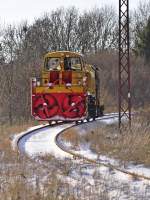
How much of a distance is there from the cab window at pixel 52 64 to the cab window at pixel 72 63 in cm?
43

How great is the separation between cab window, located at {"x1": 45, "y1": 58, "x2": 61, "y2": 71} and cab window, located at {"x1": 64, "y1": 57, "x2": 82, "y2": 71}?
425 millimetres

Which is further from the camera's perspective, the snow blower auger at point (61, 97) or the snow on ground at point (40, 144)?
the snow blower auger at point (61, 97)

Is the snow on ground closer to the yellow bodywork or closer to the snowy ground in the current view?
the snowy ground

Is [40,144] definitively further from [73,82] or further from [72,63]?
[72,63]

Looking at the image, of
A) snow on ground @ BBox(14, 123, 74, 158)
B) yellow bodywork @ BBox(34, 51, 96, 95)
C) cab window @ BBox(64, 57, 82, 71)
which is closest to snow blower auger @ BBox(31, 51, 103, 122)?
A: yellow bodywork @ BBox(34, 51, 96, 95)

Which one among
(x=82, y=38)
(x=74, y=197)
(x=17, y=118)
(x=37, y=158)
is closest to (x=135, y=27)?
(x=82, y=38)

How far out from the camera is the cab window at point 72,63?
25859mm

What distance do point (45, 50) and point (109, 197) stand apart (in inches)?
2519

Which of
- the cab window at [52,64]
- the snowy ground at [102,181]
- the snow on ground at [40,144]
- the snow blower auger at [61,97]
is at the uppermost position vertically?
the cab window at [52,64]

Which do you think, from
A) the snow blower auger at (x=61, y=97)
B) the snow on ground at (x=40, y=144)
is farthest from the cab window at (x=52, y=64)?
the snow on ground at (x=40, y=144)

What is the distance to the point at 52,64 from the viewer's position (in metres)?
26.4

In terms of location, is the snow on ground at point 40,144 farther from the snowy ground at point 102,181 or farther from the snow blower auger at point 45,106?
the snow blower auger at point 45,106

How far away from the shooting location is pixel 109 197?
28.1 ft

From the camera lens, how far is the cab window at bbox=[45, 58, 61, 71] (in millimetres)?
26094
